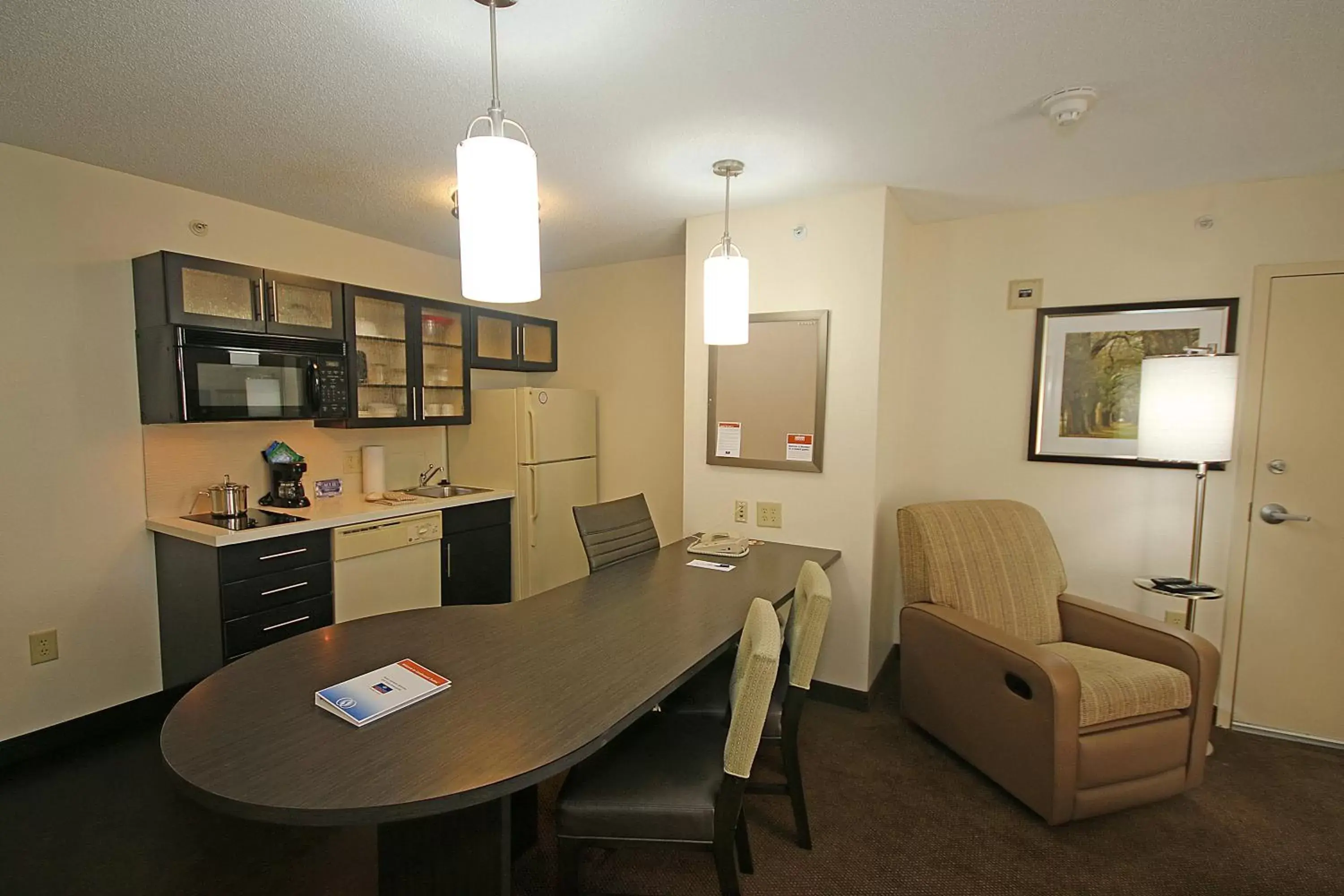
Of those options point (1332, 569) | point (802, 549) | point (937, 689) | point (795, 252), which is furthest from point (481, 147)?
point (1332, 569)

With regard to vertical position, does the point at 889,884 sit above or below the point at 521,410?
below

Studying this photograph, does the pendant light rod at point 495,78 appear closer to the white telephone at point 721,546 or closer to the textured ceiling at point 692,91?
the textured ceiling at point 692,91

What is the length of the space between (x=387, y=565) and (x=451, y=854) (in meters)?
2.08

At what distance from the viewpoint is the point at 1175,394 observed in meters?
2.42

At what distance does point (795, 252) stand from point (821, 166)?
497mm

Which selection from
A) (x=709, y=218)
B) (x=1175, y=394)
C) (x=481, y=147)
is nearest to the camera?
(x=481, y=147)

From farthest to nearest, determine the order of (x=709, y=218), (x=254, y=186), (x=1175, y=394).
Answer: (x=709, y=218), (x=254, y=186), (x=1175, y=394)

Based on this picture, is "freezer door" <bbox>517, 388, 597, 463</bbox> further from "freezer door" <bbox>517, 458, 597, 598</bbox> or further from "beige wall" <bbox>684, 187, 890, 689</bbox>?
"beige wall" <bbox>684, 187, 890, 689</bbox>

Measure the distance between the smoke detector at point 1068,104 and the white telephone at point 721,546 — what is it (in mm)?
1902

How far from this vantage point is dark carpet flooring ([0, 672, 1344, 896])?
1.81 m

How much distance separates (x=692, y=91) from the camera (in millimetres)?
1871

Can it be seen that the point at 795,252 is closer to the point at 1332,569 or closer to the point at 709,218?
the point at 709,218

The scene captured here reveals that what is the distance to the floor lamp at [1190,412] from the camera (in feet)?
7.75

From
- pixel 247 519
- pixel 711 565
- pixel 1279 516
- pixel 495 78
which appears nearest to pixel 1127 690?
pixel 1279 516
